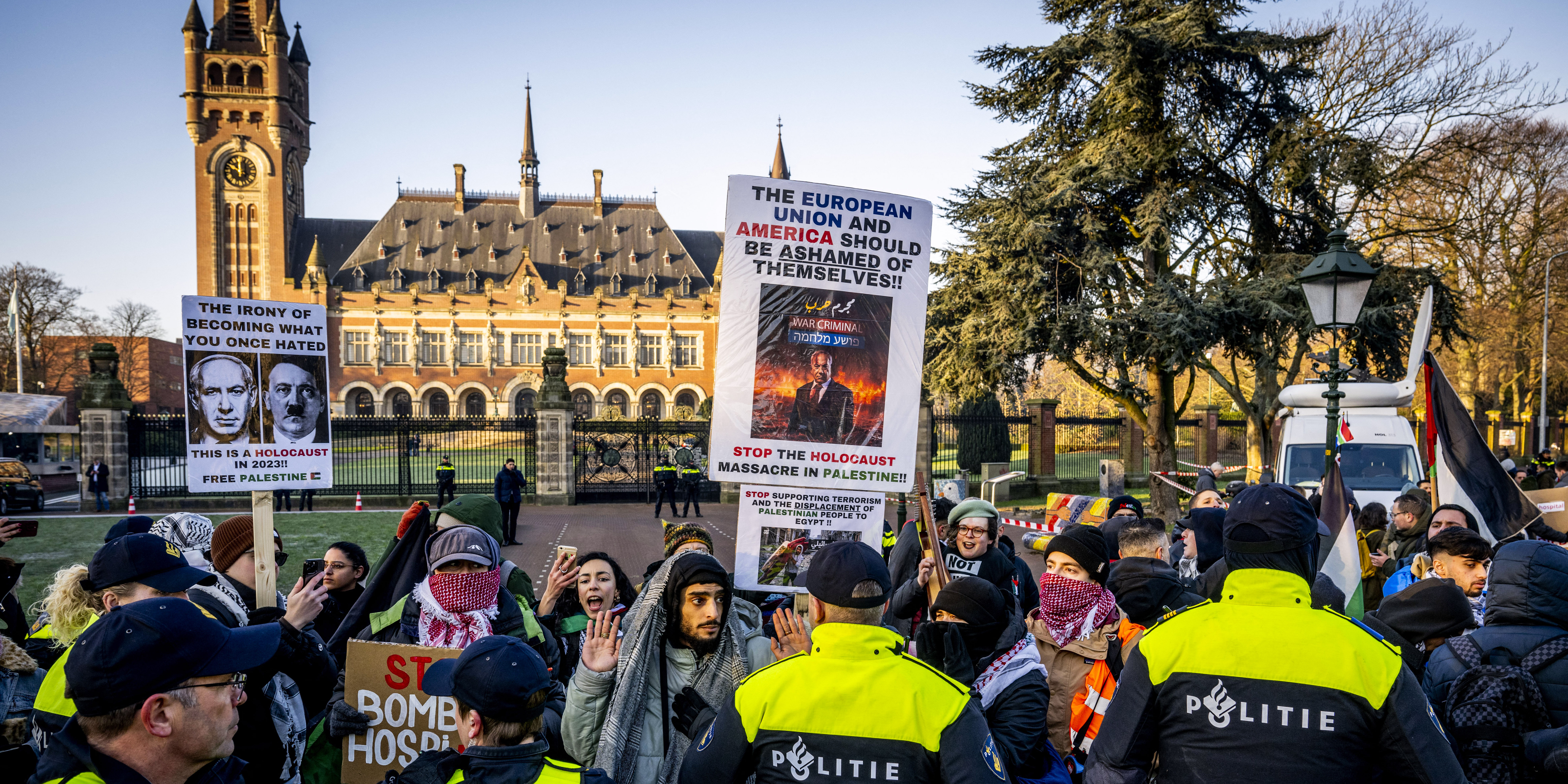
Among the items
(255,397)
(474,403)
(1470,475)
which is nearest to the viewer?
(255,397)

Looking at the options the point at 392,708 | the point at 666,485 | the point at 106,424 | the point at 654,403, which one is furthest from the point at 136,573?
the point at 654,403

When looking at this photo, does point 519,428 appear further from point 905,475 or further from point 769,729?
point 769,729

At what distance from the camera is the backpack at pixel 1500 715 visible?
2.79 meters

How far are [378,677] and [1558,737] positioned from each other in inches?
155

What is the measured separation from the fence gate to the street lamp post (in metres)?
17.1

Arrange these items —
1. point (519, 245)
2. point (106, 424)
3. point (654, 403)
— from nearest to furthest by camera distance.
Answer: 1. point (106, 424)
2. point (654, 403)
3. point (519, 245)

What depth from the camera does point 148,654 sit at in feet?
6.16

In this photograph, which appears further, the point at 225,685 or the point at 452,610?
the point at 452,610

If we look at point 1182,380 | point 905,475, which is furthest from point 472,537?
point 1182,380

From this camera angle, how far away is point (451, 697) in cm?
319

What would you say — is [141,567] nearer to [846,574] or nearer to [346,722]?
[346,722]

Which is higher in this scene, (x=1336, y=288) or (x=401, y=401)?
(x=1336, y=288)

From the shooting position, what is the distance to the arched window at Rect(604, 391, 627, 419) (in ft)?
203

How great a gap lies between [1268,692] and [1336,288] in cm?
595
